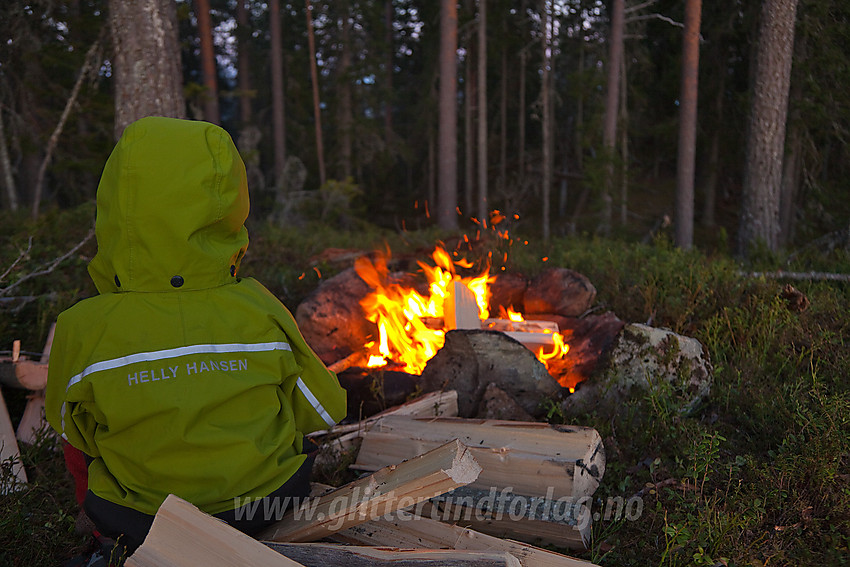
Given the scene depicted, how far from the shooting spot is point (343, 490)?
272cm

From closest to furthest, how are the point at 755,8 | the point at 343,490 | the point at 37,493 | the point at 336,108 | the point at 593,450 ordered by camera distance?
1. the point at 343,490
2. the point at 593,450
3. the point at 37,493
4. the point at 755,8
5. the point at 336,108

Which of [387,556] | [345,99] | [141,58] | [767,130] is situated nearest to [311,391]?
[387,556]

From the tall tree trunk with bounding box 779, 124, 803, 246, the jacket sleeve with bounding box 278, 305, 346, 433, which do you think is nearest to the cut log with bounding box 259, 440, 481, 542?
the jacket sleeve with bounding box 278, 305, 346, 433

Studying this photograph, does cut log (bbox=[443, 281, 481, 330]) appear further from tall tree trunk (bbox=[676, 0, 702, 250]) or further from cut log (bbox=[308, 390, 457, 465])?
tall tree trunk (bbox=[676, 0, 702, 250])

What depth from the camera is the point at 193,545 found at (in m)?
2.14

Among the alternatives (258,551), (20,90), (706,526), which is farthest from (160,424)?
(20,90)

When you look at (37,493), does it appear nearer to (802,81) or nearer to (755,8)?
(802,81)

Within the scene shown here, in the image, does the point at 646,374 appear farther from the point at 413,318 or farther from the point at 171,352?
the point at 171,352

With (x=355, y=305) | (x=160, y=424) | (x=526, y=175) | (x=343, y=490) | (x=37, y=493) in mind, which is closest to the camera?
(x=160, y=424)

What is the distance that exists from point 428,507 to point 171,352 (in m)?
1.69

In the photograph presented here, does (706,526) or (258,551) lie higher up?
(258,551)

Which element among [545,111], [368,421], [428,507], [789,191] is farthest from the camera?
[545,111]

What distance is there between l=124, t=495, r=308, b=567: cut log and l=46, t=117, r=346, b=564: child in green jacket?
0.25 m

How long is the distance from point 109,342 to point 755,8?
62.6 ft
